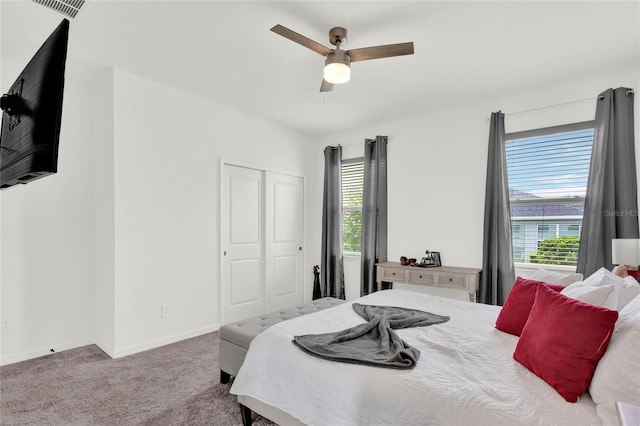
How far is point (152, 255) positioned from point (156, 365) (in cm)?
104

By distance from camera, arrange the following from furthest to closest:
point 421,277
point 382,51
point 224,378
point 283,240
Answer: point 283,240
point 421,277
point 224,378
point 382,51

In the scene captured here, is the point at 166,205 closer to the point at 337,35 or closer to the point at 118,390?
the point at 118,390

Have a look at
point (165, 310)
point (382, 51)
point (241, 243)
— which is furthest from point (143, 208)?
point (382, 51)

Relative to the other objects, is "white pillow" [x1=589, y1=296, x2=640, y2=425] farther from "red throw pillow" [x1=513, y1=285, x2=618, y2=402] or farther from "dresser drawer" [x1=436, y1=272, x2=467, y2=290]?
"dresser drawer" [x1=436, y1=272, x2=467, y2=290]

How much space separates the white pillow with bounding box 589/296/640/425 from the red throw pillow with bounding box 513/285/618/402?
0.10 feet

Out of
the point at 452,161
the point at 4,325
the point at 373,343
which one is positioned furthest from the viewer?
the point at 452,161

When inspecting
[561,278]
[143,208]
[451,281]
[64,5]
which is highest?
[64,5]

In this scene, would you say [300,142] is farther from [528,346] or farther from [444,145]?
[528,346]

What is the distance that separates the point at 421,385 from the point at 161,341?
2.88m

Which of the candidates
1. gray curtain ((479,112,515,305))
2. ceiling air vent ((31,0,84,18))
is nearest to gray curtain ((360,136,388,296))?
gray curtain ((479,112,515,305))

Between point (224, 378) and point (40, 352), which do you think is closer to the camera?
point (224, 378)

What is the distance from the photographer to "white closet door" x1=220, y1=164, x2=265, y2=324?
398cm

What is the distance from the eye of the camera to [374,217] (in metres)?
4.49

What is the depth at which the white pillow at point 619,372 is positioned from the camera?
1.08 meters
